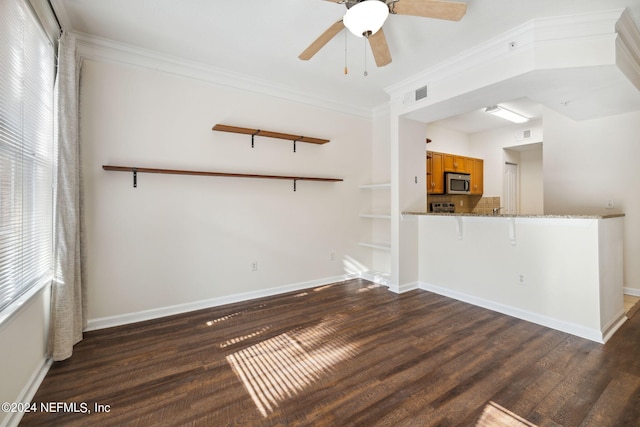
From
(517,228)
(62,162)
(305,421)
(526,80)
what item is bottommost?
(305,421)

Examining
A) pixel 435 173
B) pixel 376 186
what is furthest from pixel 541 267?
pixel 435 173

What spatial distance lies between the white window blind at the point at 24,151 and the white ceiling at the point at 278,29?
0.62m

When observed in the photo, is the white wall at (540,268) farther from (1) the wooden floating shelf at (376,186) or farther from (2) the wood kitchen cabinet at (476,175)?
(2) the wood kitchen cabinet at (476,175)

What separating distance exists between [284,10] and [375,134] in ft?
9.27

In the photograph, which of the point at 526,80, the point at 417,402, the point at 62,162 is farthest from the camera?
the point at 526,80

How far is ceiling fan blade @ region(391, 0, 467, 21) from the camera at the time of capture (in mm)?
1852

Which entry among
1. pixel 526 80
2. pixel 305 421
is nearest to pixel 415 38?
pixel 526 80

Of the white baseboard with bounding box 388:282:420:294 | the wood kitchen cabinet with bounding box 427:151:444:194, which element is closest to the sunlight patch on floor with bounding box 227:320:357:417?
the white baseboard with bounding box 388:282:420:294

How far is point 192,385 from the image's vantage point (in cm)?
199

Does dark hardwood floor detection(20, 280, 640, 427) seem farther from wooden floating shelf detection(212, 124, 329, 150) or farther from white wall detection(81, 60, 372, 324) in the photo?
wooden floating shelf detection(212, 124, 329, 150)

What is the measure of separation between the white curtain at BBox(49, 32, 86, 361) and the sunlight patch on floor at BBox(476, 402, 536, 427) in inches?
117

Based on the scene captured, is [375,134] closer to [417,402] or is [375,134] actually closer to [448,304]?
[448,304]

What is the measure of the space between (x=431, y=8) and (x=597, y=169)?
12.9 ft

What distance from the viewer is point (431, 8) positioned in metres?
1.91
